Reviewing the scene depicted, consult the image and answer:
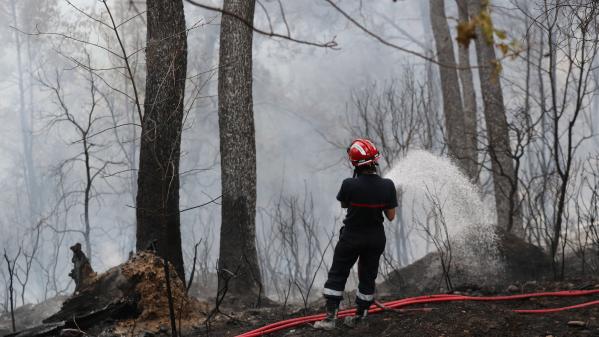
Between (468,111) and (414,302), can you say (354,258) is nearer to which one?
(414,302)

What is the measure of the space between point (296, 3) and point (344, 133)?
1078 centimetres

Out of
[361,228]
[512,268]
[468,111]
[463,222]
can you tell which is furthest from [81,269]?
[468,111]

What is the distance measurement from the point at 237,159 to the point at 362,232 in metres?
3.61

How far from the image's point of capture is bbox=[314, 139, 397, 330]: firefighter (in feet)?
17.6

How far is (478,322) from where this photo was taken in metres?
4.75

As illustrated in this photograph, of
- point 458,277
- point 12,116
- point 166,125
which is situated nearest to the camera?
point 166,125

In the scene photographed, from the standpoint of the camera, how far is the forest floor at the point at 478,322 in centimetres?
465

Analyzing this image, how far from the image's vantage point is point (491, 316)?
4859 mm

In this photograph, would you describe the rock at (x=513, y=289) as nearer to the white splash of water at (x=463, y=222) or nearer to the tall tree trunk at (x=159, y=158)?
the white splash of water at (x=463, y=222)

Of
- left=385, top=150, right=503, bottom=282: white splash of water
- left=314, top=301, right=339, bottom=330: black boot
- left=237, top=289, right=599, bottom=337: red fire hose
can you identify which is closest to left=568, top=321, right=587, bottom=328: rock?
left=237, top=289, right=599, bottom=337: red fire hose

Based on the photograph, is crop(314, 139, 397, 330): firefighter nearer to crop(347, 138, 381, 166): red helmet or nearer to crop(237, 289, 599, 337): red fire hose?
crop(347, 138, 381, 166): red helmet

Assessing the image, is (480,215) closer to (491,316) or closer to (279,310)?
(279,310)

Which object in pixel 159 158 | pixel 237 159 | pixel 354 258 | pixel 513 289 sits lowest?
pixel 513 289

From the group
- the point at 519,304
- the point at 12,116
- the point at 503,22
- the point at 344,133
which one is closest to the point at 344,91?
the point at 344,133
